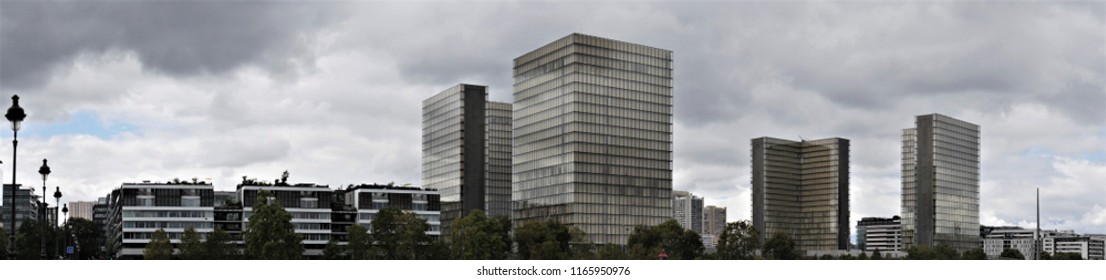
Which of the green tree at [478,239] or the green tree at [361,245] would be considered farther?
the green tree at [361,245]

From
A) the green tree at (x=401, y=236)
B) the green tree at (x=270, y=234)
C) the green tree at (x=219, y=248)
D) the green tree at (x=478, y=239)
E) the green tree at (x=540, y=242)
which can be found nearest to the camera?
the green tree at (x=270, y=234)

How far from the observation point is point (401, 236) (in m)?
159

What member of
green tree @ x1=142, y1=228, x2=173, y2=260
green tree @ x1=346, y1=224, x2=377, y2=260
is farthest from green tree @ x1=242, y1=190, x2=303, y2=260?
green tree @ x1=142, y1=228, x2=173, y2=260

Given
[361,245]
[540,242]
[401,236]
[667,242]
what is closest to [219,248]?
[361,245]

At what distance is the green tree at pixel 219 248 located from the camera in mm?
158000

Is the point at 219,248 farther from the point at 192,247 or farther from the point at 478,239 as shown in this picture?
the point at 478,239

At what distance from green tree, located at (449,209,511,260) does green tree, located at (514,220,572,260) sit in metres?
6.33

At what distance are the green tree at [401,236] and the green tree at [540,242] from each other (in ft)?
51.8

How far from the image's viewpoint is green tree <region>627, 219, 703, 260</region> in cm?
18662

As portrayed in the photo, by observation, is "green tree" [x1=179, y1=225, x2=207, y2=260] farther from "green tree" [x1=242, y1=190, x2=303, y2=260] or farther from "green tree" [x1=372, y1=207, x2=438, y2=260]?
"green tree" [x1=372, y1=207, x2=438, y2=260]

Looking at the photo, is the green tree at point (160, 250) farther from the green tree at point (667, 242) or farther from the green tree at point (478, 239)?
the green tree at point (667, 242)

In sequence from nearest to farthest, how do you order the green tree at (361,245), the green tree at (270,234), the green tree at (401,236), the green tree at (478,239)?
the green tree at (270,234)
the green tree at (401,236)
the green tree at (478,239)
the green tree at (361,245)

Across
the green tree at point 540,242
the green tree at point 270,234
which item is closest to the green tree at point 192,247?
the green tree at point 270,234
